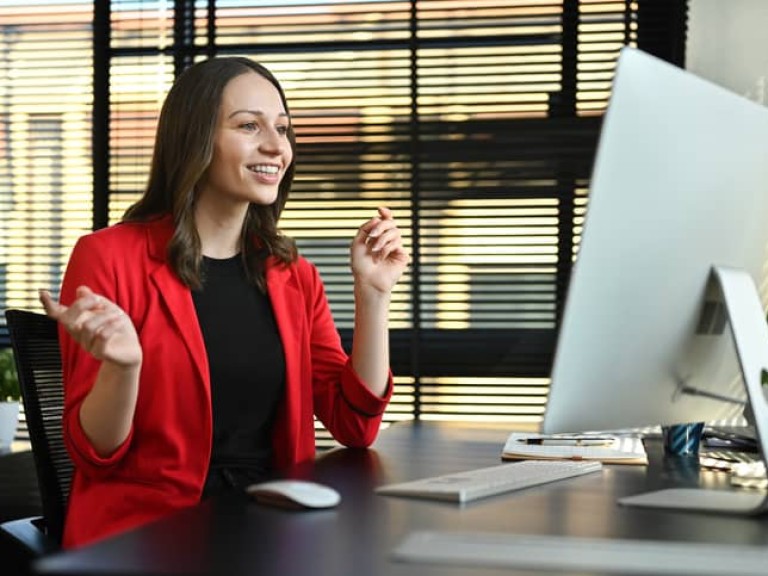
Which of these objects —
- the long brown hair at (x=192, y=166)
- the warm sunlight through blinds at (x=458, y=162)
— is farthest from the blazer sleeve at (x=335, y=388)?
the warm sunlight through blinds at (x=458, y=162)

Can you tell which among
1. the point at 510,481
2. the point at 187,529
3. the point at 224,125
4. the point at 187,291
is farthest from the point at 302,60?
the point at 187,529

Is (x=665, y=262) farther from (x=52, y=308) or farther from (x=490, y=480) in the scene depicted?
(x=52, y=308)

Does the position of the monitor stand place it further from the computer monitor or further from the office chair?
the office chair

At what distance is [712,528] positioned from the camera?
142 cm

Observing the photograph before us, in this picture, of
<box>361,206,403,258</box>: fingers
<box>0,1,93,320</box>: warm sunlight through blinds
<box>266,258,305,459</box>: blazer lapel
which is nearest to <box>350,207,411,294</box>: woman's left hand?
<box>361,206,403,258</box>: fingers

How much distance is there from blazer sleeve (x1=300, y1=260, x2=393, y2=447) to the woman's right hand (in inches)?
26.1

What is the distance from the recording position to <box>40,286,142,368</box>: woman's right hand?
1.73 metres

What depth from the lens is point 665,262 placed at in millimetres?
1491

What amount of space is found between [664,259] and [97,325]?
82 centimetres

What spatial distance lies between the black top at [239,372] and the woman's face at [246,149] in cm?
15

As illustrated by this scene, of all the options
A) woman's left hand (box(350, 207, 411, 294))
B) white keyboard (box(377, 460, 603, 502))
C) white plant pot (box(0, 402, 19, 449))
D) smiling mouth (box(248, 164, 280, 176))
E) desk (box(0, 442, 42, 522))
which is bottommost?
desk (box(0, 442, 42, 522))

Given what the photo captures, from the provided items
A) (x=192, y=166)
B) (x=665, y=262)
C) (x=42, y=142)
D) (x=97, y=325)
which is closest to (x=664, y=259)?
(x=665, y=262)

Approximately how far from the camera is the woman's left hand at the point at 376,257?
2365 mm

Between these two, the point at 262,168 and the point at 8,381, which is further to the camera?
the point at 8,381
